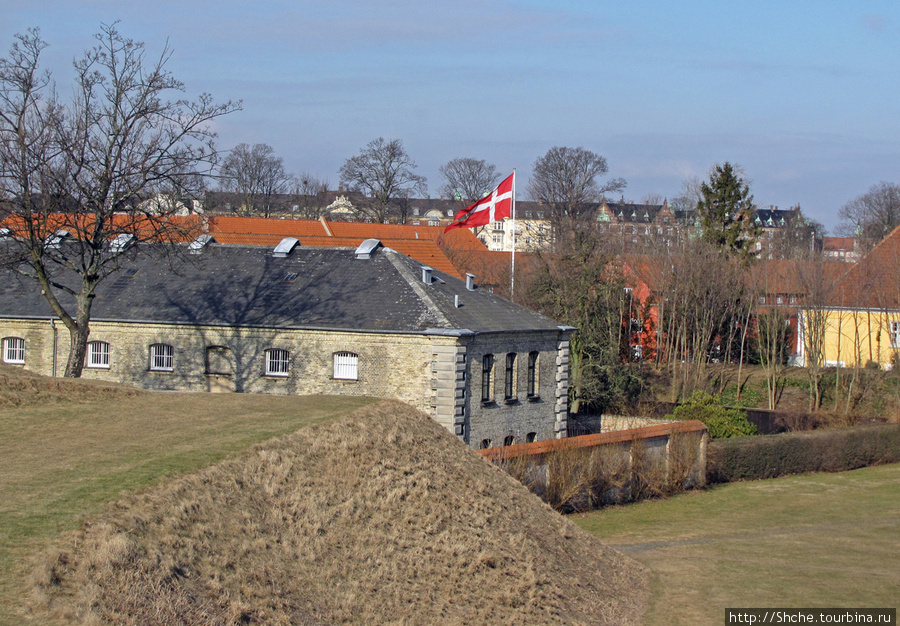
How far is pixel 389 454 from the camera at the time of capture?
17172 millimetres

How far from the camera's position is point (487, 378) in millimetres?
31922

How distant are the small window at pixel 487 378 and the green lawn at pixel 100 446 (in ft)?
33.0

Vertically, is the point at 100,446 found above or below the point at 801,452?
above

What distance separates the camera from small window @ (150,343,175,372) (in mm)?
33594

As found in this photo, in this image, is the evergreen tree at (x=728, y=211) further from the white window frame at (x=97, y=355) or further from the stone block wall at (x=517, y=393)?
the white window frame at (x=97, y=355)

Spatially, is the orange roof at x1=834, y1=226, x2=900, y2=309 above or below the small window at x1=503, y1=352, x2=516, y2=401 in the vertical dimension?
above

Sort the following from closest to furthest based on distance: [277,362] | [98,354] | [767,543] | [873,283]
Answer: [767,543]
[277,362]
[98,354]
[873,283]

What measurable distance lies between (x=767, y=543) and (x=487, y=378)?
11629 mm

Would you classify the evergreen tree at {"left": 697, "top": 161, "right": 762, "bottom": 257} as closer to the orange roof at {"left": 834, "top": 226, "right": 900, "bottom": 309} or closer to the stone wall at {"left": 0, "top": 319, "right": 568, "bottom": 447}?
the orange roof at {"left": 834, "top": 226, "right": 900, "bottom": 309}

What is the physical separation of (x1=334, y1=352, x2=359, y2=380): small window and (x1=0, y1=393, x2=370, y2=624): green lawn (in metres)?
8.71

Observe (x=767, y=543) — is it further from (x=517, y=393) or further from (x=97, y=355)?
(x=97, y=355)

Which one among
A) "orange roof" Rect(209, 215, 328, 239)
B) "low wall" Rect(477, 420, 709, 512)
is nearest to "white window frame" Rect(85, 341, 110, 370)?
"low wall" Rect(477, 420, 709, 512)

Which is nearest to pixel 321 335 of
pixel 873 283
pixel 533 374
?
pixel 533 374

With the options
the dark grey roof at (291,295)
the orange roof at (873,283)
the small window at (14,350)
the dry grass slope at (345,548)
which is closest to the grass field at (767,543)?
the dry grass slope at (345,548)
